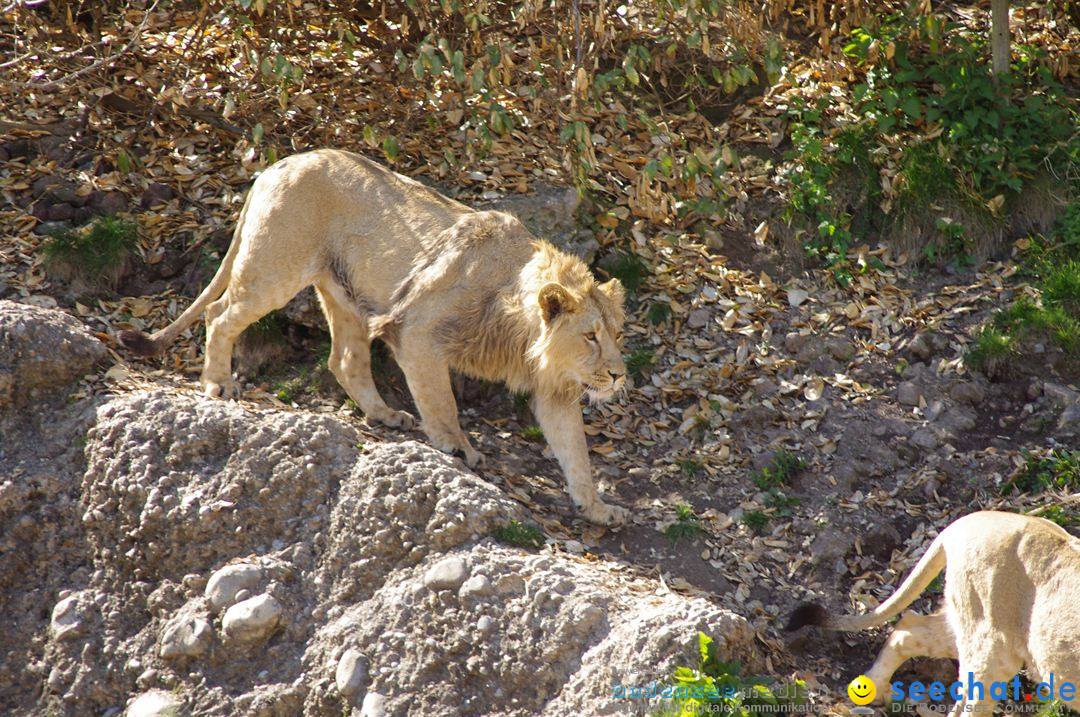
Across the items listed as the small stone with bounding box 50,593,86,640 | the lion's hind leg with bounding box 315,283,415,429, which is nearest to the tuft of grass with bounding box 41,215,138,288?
the lion's hind leg with bounding box 315,283,415,429

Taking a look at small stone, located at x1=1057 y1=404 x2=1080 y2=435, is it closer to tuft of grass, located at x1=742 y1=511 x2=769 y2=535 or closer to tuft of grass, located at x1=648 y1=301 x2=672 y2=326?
tuft of grass, located at x1=742 y1=511 x2=769 y2=535

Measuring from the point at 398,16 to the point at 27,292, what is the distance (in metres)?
3.36

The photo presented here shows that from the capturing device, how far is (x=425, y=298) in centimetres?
712

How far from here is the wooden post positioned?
8938 mm

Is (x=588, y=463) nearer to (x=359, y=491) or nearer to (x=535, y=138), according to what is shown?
(x=359, y=491)

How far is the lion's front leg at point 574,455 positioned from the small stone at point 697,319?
1689 millimetres

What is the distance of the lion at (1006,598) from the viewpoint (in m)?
5.30

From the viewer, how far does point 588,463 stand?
7031 mm

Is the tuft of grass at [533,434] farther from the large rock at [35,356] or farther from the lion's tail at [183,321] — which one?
the large rock at [35,356]

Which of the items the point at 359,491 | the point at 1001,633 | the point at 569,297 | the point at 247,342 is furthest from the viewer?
the point at 247,342

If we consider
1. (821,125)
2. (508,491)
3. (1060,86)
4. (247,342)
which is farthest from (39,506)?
(1060,86)

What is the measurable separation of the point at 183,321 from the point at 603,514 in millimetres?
2952

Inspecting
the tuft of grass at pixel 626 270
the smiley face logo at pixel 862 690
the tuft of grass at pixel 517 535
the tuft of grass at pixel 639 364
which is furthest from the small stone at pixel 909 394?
the tuft of grass at pixel 517 535

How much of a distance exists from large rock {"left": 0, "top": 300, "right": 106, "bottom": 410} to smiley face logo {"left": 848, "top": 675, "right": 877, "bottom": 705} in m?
4.59
